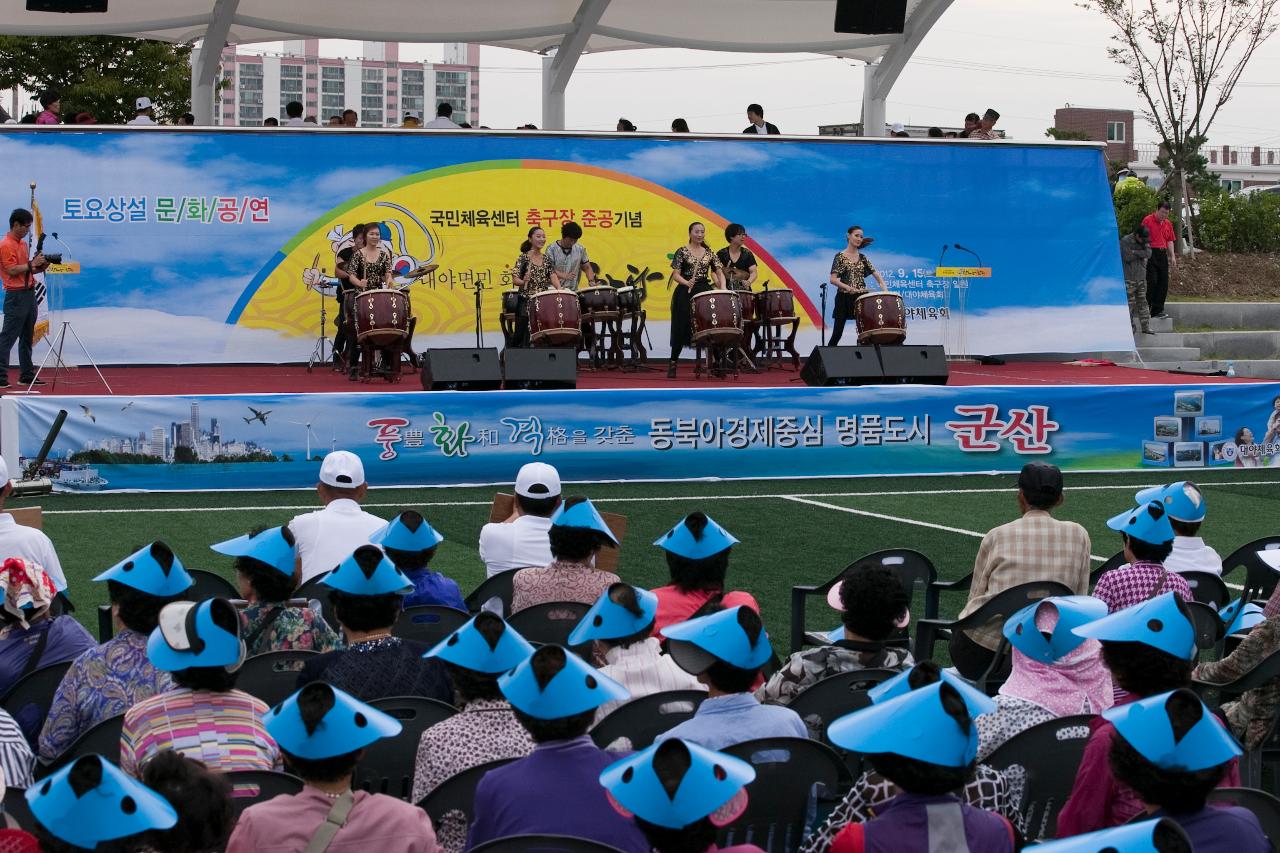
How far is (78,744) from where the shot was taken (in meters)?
4.43

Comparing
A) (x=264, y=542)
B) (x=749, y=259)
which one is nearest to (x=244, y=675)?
(x=264, y=542)

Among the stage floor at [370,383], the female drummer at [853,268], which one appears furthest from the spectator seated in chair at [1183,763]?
the female drummer at [853,268]

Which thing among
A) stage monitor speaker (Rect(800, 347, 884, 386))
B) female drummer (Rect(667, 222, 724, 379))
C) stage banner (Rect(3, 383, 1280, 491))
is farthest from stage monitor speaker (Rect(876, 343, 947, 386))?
female drummer (Rect(667, 222, 724, 379))

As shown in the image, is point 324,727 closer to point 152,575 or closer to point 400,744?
point 400,744

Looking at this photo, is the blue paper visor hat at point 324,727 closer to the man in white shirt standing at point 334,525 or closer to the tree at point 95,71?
the man in white shirt standing at point 334,525

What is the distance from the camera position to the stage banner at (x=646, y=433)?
13.7m

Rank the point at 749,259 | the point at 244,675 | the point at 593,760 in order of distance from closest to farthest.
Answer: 1. the point at 593,760
2. the point at 244,675
3. the point at 749,259

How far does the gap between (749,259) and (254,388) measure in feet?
19.2

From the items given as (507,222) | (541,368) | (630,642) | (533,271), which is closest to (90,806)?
(630,642)

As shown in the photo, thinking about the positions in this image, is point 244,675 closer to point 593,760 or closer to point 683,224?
point 593,760

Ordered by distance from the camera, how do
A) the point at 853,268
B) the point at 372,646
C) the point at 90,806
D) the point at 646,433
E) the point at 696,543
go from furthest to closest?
the point at 853,268 < the point at 646,433 < the point at 696,543 < the point at 372,646 < the point at 90,806

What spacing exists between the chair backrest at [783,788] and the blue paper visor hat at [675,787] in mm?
1075

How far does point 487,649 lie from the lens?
4.27 metres

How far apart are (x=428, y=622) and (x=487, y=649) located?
1.79m
